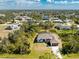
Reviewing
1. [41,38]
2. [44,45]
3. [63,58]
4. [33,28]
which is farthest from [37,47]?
[33,28]

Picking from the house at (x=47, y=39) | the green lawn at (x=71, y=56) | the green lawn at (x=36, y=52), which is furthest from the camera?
the house at (x=47, y=39)

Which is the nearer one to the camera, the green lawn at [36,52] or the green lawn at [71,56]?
the green lawn at [71,56]

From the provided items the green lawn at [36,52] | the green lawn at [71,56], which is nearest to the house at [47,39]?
the green lawn at [36,52]

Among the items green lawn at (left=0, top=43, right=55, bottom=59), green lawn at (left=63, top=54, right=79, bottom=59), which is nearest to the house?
green lawn at (left=0, top=43, right=55, bottom=59)

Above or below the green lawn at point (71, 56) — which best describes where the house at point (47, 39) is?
below

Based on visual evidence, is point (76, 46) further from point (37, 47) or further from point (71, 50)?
point (37, 47)

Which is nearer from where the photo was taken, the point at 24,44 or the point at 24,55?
the point at 24,55

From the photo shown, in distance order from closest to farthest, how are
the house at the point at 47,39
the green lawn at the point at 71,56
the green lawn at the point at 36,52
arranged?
the green lawn at the point at 71,56 < the green lawn at the point at 36,52 < the house at the point at 47,39

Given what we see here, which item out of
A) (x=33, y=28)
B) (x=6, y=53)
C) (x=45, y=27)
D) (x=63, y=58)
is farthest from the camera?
(x=45, y=27)

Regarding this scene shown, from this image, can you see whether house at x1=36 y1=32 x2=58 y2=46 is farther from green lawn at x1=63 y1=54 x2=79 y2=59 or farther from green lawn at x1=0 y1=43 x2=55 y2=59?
green lawn at x1=63 y1=54 x2=79 y2=59

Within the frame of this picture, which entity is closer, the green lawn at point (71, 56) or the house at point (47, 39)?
the green lawn at point (71, 56)

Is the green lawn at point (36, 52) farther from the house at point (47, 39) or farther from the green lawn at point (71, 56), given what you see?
the green lawn at point (71, 56)
